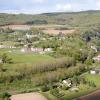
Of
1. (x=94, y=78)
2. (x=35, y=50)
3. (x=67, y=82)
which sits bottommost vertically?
(x=94, y=78)

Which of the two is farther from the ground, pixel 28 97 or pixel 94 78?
pixel 28 97

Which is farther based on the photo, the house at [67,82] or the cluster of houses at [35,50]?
the cluster of houses at [35,50]

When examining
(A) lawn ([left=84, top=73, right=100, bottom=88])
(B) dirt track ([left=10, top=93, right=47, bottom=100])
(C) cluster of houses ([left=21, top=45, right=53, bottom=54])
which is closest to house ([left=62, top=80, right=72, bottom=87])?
(A) lawn ([left=84, top=73, right=100, bottom=88])

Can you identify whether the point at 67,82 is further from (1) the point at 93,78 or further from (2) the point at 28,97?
(2) the point at 28,97

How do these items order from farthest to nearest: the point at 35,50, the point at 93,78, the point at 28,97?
the point at 35,50
the point at 93,78
the point at 28,97

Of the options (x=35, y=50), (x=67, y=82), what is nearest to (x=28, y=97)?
(x=67, y=82)

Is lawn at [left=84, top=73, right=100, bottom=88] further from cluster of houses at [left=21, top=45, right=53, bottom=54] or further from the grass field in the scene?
cluster of houses at [left=21, top=45, right=53, bottom=54]

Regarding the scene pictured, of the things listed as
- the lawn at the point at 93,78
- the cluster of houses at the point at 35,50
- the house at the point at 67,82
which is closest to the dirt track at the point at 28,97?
the house at the point at 67,82

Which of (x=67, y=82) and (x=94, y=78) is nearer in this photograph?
(x=67, y=82)

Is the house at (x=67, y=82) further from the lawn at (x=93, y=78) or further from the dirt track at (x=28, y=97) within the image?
the dirt track at (x=28, y=97)

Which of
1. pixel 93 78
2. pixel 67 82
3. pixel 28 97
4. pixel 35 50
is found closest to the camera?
pixel 28 97

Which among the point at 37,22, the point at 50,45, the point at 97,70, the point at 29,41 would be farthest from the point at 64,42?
the point at 37,22

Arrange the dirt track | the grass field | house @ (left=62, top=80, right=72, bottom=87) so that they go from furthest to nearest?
1. the grass field
2. house @ (left=62, top=80, right=72, bottom=87)
3. the dirt track

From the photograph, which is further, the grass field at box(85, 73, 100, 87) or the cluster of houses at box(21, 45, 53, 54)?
the cluster of houses at box(21, 45, 53, 54)
